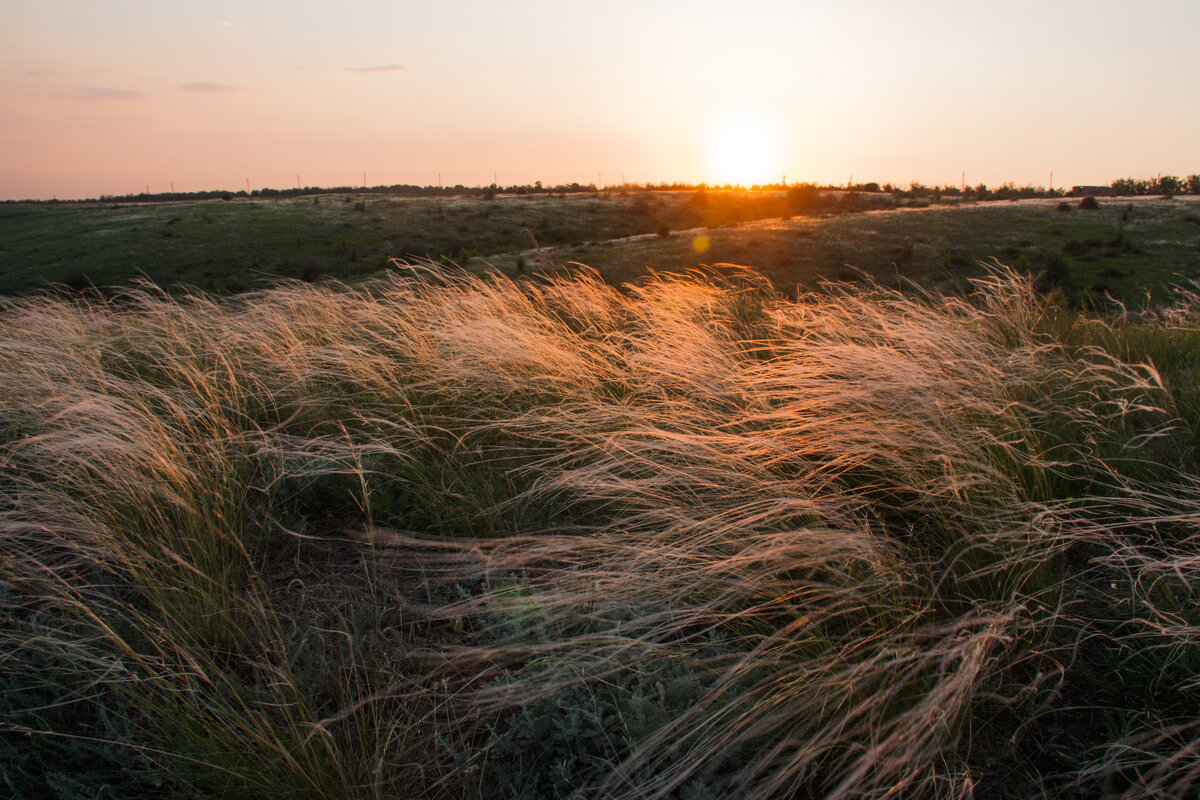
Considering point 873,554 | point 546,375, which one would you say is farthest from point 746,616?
point 546,375

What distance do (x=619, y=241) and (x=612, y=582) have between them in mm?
27319

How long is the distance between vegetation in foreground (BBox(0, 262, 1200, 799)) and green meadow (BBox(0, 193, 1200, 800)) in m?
0.01

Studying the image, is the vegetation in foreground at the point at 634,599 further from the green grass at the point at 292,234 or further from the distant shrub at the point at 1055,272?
the green grass at the point at 292,234

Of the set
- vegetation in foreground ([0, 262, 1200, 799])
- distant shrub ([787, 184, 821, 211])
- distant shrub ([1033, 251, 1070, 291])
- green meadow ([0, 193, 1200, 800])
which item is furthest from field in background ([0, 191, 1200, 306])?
vegetation in foreground ([0, 262, 1200, 799])

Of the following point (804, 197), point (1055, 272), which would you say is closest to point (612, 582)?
point (1055, 272)

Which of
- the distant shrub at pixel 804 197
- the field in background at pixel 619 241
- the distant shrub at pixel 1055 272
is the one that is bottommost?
the distant shrub at pixel 1055 272

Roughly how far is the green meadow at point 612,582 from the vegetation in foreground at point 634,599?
0.04 ft

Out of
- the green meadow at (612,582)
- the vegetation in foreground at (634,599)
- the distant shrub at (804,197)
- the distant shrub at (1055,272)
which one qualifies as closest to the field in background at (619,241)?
the distant shrub at (1055,272)

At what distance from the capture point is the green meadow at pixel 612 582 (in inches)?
51.4

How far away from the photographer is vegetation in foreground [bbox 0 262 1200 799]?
1300 mm

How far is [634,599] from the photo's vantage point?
5.14 feet

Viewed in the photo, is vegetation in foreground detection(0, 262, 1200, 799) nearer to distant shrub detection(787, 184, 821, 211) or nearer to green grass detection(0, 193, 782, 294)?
green grass detection(0, 193, 782, 294)

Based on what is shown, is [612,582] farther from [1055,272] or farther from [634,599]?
[1055,272]

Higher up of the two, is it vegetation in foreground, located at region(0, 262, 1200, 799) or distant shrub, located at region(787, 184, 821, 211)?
distant shrub, located at region(787, 184, 821, 211)
